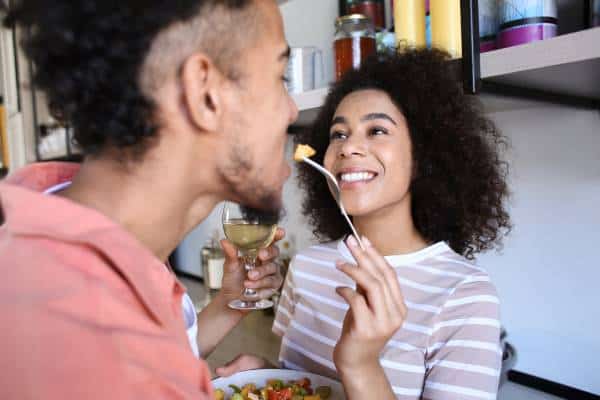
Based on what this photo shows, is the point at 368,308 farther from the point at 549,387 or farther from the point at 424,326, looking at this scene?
the point at 549,387

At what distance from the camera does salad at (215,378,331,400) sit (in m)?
0.76

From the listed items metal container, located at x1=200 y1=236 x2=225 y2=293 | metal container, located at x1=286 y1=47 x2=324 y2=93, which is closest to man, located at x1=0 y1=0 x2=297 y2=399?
metal container, located at x1=286 y1=47 x2=324 y2=93

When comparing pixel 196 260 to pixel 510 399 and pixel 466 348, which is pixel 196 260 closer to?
pixel 510 399

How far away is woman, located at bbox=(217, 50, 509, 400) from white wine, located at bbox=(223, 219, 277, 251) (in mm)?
159

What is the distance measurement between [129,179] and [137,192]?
0.02 m

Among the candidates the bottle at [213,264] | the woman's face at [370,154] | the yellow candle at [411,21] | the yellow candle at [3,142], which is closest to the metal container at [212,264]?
the bottle at [213,264]

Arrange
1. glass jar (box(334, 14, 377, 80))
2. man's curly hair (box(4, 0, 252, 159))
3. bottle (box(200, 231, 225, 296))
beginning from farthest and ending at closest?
bottle (box(200, 231, 225, 296)) < glass jar (box(334, 14, 377, 80)) < man's curly hair (box(4, 0, 252, 159))

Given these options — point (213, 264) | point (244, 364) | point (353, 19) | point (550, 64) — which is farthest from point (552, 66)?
point (213, 264)

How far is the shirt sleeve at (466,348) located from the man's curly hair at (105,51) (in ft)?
1.80

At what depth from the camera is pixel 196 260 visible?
2215mm

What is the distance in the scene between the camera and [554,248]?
3.54ft

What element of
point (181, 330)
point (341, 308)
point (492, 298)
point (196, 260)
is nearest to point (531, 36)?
point (492, 298)

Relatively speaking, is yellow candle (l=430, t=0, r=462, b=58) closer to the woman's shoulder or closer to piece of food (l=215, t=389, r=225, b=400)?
the woman's shoulder

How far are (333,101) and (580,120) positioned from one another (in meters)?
0.51
